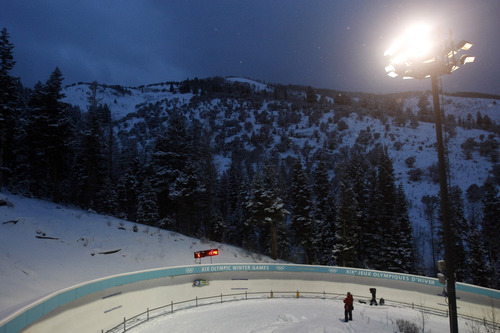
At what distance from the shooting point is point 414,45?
11000 mm

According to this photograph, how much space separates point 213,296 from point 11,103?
29419 mm

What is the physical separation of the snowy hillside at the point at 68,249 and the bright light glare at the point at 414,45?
20.3 m

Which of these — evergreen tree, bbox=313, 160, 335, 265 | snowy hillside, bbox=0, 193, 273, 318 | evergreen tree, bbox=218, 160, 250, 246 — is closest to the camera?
snowy hillside, bbox=0, 193, 273, 318

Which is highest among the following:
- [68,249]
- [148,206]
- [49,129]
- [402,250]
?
[49,129]

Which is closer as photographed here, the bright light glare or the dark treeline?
the bright light glare

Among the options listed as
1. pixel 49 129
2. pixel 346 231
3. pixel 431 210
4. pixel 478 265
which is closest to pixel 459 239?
pixel 478 265

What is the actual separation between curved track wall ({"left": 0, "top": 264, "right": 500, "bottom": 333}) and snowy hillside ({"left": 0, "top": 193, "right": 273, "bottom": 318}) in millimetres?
3539

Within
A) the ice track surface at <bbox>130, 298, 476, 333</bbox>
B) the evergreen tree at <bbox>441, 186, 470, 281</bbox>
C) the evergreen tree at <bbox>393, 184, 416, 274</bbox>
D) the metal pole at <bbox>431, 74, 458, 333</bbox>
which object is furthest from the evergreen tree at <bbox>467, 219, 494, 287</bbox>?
the metal pole at <bbox>431, 74, 458, 333</bbox>

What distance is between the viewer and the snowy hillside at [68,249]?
61.9ft

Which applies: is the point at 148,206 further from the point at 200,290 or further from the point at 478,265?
the point at 478,265

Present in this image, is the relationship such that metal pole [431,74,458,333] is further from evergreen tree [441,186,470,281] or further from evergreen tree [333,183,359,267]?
evergreen tree [441,186,470,281]

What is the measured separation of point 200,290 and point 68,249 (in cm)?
1122

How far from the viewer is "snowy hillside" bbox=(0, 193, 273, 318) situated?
18875 millimetres

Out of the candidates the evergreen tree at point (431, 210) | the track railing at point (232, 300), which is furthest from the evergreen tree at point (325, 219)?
the evergreen tree at point (431, 210)
